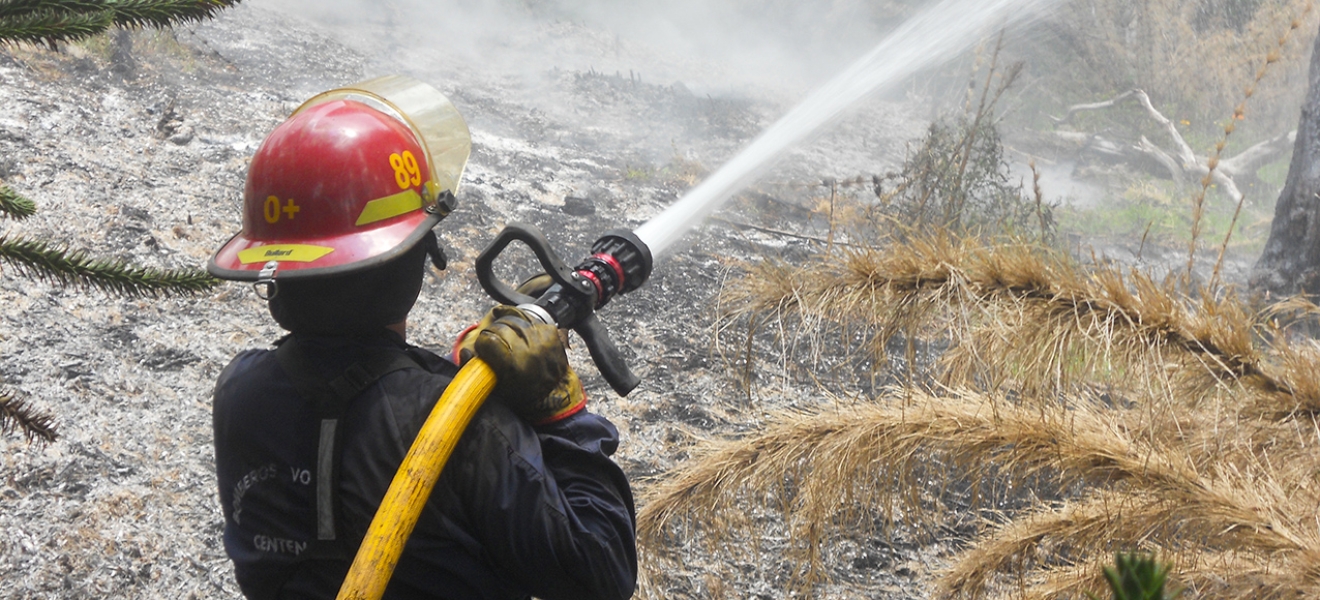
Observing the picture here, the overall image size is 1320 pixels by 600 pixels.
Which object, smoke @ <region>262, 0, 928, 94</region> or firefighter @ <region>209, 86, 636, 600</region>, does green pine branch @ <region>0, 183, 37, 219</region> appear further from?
smoke @ <region>262, 0, 928, 94</region>

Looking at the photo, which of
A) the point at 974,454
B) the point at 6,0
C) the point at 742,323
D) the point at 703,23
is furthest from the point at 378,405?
the point at 703,23

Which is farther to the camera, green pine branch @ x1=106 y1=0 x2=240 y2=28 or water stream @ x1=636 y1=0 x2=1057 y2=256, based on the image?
water stream @ x1=636 y1=0 x2=1057 y2=256

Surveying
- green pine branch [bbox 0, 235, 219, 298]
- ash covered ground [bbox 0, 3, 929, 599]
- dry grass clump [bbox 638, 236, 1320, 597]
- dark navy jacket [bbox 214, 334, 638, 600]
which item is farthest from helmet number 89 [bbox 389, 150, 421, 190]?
ash covered ground [bbox 0, 3, 929, 599]

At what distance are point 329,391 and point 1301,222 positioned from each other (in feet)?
18.3

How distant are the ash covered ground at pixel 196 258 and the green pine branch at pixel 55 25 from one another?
5.14 feet

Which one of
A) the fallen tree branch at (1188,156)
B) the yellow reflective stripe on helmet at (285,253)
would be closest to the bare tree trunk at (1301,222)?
the fallen tree branch at (1188,156)

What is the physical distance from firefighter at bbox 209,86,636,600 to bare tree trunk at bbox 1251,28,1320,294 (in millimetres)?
5023

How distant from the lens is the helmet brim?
4.40 ft

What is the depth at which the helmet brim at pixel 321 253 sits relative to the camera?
4.40ft

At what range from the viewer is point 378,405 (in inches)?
53.1

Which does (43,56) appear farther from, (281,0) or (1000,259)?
(1000,259)

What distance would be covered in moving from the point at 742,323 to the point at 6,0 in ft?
8.12

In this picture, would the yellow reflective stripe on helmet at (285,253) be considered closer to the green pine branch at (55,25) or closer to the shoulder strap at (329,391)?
the shoulder strap at (329,391)

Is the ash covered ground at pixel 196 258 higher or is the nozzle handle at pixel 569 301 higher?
the nozzle handle at pixel 569 301
